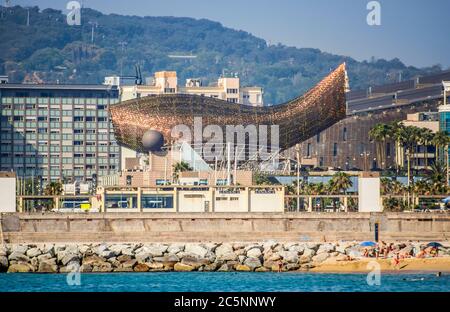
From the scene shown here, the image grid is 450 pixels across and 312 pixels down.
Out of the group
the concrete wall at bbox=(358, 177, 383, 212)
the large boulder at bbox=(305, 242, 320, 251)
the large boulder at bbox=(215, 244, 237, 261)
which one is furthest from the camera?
the concrete wall at bbox=(358, 177, 383, 212)

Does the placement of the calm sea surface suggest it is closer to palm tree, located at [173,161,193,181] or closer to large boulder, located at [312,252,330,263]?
large boulder, located at [312,252,330,263]

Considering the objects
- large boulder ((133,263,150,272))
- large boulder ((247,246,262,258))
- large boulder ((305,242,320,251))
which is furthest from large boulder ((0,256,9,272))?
large boulder ((305,242,320,251))

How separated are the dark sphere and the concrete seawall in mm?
62724

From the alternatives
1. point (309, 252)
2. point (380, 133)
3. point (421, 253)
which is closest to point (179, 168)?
point (380, 133)

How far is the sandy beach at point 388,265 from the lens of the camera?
7756 centimetres

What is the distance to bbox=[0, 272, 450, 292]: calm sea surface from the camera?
66938mm

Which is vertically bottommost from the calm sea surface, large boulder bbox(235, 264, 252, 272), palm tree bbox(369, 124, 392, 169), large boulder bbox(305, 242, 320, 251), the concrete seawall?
the calm sea surface

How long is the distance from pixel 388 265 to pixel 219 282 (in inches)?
460

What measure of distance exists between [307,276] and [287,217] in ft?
54.0

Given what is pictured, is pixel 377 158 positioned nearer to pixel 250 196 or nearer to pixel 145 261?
pixel 250 196

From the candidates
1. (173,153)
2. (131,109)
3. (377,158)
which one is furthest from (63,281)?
(377,158)

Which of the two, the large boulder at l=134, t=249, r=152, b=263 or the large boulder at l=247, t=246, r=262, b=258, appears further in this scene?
the large boulder at l=247, t=246, r=262, b=258

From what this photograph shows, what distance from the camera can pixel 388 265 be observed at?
78.1 m
